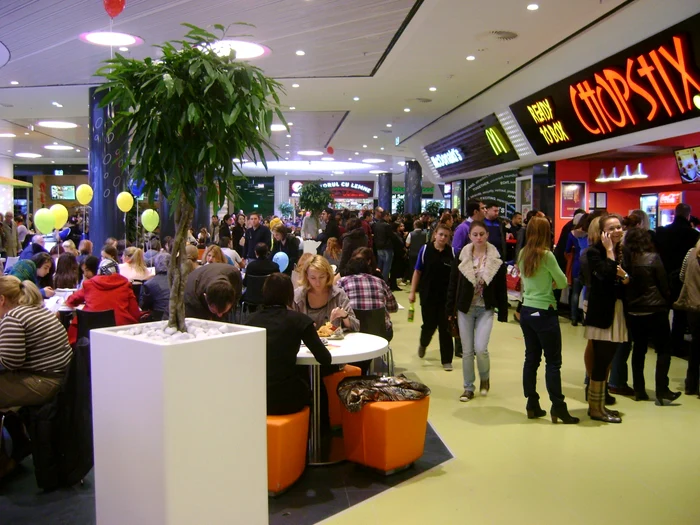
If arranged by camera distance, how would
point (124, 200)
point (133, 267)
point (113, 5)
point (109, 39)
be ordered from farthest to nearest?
1. point (124, 200)
2. point (109, 39)
3. point (133, 267)
4. point (113, 5)

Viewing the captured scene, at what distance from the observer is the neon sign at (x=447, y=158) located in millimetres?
15444

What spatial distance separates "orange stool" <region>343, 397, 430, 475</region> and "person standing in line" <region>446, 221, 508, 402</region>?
149 cm

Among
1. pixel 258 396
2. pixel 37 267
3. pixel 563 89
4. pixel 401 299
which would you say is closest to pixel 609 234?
pixel 258 396

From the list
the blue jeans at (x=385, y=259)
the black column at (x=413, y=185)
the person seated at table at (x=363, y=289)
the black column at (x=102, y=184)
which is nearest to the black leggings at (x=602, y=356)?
the person seated at table at (x=363, y=289)

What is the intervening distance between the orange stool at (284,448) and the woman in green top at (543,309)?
196 centimetres

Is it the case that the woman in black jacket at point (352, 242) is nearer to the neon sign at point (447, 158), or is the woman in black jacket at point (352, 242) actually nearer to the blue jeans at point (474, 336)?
the blue jeans at point (474, 336)

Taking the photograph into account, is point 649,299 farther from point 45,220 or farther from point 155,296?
point 45,220

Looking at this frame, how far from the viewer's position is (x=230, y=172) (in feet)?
8.73

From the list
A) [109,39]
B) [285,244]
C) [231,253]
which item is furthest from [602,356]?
[109,39]

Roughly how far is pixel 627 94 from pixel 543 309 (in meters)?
3.82

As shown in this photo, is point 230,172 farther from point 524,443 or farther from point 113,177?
point 113,177

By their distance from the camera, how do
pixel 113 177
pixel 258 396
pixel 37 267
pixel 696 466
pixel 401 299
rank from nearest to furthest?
pixel 258 396, pixel 696 466, pixel 37 267, pixel 113 177, pixel 401 299

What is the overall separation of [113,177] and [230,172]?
28.9 ft

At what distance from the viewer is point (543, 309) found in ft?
15.6
